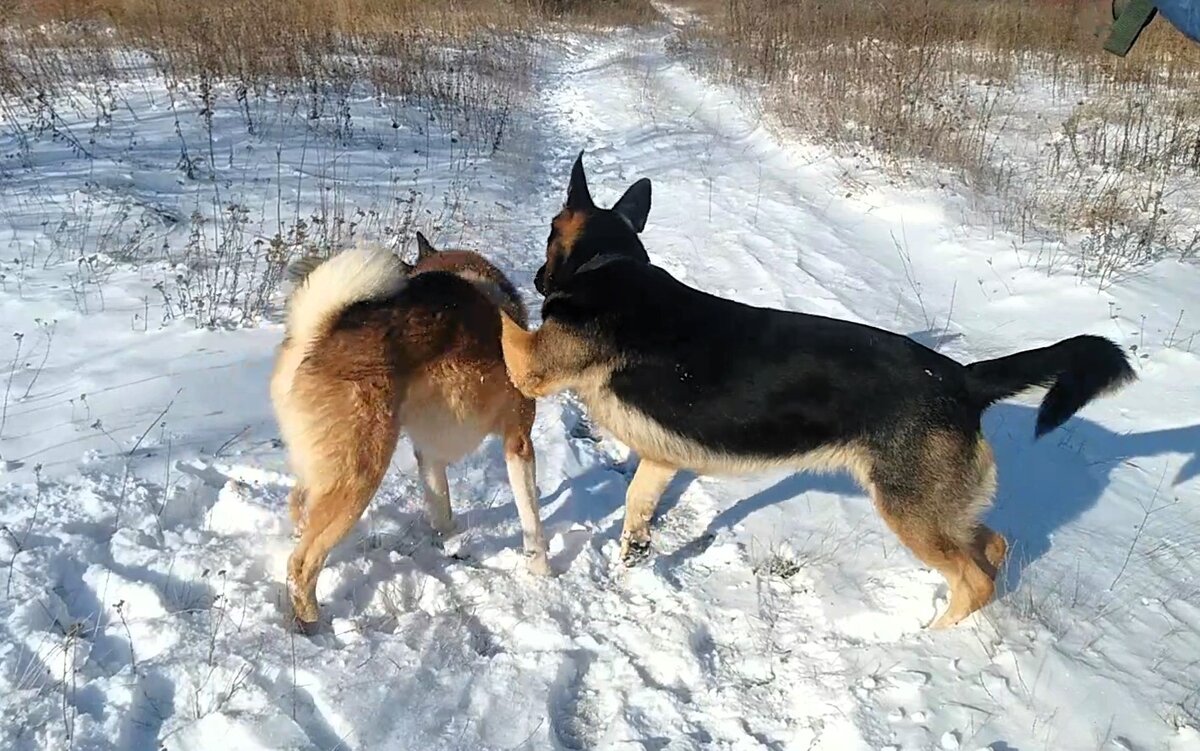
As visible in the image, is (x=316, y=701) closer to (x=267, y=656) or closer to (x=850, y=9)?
(x=267, y=656)

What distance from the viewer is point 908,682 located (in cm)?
278

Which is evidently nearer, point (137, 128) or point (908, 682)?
point (908, 682)

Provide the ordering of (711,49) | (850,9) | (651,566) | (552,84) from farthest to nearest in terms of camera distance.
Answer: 1. (711,49)
2. (552,84)
3. (850,9)
4. (651,566)

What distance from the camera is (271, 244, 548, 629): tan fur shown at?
289cm

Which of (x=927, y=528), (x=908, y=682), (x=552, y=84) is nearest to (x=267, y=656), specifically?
(x=908, y=682)

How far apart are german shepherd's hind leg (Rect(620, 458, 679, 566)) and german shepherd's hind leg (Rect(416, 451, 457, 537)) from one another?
827 millimetres

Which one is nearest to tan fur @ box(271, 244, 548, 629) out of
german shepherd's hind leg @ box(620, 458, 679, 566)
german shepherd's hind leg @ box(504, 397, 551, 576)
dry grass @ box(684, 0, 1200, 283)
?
german shepherd's hind leg @ box(504, 397, 551, 576)

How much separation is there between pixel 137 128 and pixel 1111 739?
9.42m

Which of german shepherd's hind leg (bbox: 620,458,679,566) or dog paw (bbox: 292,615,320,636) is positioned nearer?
dog paw (bbox: 292,615,320,636)

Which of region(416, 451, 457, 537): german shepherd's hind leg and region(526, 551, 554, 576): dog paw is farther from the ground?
region(416, 451, 457, 537): german shepherd's hind leg

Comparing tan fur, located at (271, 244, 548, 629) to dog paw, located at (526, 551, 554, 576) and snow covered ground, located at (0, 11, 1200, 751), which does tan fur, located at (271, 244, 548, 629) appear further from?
snow covered ground, located at (0, 11, 1200, 751)

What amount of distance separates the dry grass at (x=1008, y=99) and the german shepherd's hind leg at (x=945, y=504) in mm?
4359

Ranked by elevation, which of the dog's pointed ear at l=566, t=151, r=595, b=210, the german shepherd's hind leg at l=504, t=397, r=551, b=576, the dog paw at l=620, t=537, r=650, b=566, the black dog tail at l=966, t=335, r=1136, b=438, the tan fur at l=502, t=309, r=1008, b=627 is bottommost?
the dog paw at l=620, t=537, r=650, b=566

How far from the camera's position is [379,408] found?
116 inches
